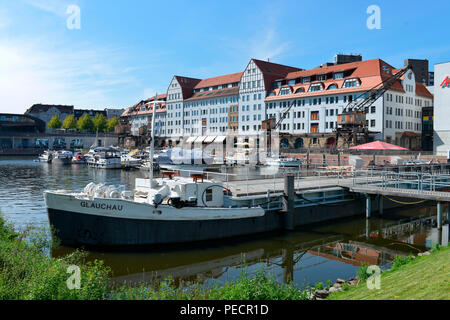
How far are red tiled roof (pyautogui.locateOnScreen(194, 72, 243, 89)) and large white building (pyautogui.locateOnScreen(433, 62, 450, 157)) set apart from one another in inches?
1919

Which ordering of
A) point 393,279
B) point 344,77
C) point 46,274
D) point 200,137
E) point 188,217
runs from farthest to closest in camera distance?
1. point 200,137
2. point 344,77
3. point 188,217
4. point 393,279
5. point 46,274

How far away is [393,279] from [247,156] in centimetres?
7748

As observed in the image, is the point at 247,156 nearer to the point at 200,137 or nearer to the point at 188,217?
the point at 200,137

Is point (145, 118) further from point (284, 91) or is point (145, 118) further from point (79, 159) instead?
point (284, 91)

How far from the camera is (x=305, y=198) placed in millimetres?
25969

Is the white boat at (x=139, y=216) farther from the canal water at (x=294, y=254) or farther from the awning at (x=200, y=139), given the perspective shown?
the awning at (x=200, y=139)

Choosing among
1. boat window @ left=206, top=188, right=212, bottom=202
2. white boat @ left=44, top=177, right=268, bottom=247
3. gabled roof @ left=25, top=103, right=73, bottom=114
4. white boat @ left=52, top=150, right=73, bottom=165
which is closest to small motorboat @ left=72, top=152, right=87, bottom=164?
white boat @ left=52, top=150, right=73, bottom=165

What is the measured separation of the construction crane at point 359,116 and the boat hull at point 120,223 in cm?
5722

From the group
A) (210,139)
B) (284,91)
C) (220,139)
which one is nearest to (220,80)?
(210,139)

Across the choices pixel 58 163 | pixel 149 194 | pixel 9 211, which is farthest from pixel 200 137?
pixel 149 194

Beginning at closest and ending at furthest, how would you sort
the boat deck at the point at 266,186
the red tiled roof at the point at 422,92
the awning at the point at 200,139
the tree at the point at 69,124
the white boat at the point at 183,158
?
the boat deck at the point at 266,186 < the white boat at the point at 183,158 < the red tiled roof at the point at 422,92 < the awning at the point at 200,139 < the tree at the point at 69,124

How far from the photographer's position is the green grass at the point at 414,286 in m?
9.57

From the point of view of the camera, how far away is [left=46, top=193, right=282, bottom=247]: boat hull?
18.9 m

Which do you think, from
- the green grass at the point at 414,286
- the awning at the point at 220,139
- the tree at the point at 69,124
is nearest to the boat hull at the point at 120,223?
the green grass at the point at 414,286
